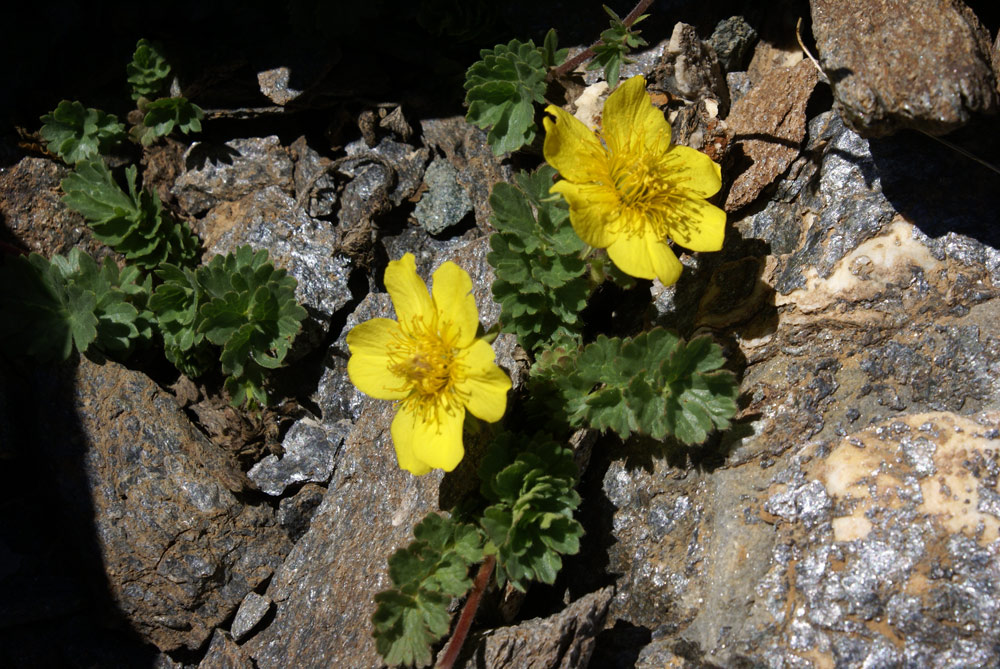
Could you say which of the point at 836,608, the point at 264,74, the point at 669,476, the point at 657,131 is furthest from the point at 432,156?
the point at 836,608

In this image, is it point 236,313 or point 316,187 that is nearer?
point 236,313

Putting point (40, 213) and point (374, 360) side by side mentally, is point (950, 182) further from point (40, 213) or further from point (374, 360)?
point (40, 213)

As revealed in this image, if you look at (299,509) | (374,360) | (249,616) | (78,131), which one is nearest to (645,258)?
(374,360)

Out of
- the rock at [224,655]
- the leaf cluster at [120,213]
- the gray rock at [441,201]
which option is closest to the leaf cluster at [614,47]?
the gray rock at [441,201]

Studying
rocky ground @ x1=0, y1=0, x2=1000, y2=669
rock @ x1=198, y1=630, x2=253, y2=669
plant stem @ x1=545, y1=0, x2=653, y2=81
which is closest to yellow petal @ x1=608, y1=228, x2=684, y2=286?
rocky ground @ x1=0, y1=0, x2=1000, y2=669

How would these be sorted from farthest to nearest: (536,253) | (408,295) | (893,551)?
(536,253) → (408,295) → (893,551)

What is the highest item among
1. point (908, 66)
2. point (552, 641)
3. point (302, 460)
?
point (908, 66)

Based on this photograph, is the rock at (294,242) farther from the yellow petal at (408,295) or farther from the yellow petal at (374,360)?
the yellow petal at (408,295)

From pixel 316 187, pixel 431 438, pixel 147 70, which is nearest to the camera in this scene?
pixel 431 438

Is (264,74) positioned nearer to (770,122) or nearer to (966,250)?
(770,122)
